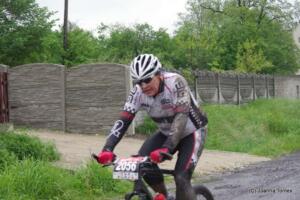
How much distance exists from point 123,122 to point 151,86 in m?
0.47

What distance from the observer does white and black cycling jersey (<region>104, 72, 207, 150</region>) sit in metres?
6.01

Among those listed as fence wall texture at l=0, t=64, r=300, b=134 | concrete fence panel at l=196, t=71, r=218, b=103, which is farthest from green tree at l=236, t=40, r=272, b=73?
fence wall texture at l=0, t=64, r=300, b=134

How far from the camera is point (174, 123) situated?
19.3ft

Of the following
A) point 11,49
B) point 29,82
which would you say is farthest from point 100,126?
point 11,49

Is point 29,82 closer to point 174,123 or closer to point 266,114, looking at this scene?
point 266,114

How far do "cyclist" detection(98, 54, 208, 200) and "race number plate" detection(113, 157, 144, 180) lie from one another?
0.21 meters

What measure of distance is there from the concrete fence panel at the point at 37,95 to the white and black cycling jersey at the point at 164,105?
12.2 metres

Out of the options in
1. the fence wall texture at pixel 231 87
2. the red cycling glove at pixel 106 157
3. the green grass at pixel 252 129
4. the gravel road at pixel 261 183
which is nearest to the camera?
the red cycling glove at pixel 106 157

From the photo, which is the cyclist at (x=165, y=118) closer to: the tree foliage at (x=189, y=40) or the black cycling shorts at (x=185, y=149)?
the black cycling shorts at (x=185, y=149)

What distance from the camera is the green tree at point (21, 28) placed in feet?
73.9

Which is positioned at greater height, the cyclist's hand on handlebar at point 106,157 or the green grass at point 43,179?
the cyclist's hand on handlebar at point 106,157

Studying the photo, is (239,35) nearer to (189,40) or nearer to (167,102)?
(189,40)

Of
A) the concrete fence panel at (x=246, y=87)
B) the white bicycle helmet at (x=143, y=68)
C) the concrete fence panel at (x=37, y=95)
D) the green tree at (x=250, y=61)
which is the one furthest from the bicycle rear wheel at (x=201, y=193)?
the green tree at (x=250, y=61)

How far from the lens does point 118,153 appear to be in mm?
14375
